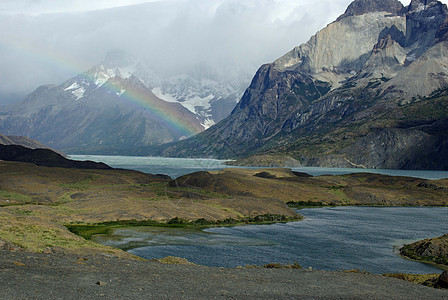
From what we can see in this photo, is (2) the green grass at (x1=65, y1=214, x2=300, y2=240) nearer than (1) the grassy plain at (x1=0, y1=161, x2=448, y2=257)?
No

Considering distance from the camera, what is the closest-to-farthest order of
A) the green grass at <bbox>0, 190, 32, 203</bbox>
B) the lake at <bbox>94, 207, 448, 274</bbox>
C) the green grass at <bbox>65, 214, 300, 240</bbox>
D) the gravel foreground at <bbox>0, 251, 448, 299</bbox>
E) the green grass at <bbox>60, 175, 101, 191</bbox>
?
the gravel foreground at <bbox>0, 251, 448, 299</bbox>, the lake at <bbox>94, 207, 448, 274</bbox>, the green grass at <bbox>65, 214, 300, 240</bbox>, the green grass at <bbox>0, 190, 32, 203</bbox>, the green grass at <bbox>60, 175, 101, 191</bbox>

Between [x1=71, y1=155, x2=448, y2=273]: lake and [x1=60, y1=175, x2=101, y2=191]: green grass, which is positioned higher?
[x1=60, y1=175, x2=101, y2=191]: green grass

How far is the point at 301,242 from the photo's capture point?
3012 inches

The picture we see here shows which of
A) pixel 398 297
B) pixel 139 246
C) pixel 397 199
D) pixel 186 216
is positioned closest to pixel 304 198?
pixel 397 199

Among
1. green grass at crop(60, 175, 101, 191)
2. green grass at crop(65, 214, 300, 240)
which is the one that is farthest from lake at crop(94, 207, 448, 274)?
green grass at crop(60, 175, 101, 191)

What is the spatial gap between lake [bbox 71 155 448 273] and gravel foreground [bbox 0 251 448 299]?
18.9 metres

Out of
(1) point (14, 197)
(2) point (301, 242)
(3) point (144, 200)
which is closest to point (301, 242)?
(2) point (301, 242)

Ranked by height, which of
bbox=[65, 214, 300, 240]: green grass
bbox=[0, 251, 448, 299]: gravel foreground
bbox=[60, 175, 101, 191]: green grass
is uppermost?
bbox=[60, 175, 101, 191]: green grass

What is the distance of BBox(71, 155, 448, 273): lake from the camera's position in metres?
60.1

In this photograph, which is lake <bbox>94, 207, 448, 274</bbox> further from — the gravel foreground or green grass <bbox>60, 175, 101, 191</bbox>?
green grass <bbox>60, 175, 101, 191</bbox>

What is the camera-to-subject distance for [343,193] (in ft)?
550

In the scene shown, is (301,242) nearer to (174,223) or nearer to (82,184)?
(174,223)

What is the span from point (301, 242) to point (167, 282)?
48.8 m

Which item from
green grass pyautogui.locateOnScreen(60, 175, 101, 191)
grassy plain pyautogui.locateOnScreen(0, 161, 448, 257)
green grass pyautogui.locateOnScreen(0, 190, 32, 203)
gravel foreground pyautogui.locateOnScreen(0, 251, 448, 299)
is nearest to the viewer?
gravel foreground pyautogui.locateOnScreen(0, 251, 448, 299)
